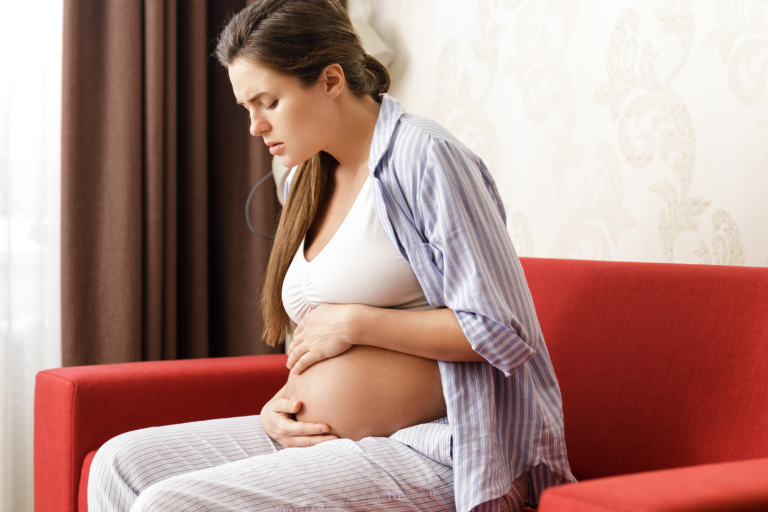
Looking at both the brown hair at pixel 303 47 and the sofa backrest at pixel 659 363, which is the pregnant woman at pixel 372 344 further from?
the sofa backrest at pixel 659 363

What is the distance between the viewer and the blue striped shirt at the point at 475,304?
2.85 ft

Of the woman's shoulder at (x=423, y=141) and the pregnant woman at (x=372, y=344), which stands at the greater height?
the woman's shoulder at (x=423, y=141)

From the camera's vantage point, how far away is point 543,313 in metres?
1.30

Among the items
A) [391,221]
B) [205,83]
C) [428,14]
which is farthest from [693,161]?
[205,83]

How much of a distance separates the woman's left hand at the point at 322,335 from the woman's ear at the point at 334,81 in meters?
0.35

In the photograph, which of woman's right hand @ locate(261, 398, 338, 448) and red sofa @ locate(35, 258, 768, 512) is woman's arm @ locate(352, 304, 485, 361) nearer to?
woman's right hand @ locate(261, 398, 338, 448)

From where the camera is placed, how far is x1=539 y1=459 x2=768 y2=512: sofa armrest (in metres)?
0.51

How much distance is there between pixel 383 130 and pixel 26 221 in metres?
1.39

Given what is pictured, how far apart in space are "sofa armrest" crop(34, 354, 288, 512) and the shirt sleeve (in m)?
0.70

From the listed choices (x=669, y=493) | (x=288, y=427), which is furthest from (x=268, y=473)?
Result: (x=669, y=493)

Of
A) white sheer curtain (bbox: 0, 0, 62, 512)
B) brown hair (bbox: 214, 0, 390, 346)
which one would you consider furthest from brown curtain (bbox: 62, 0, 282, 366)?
brown hair (bbox: 214, 0, 390, 346)

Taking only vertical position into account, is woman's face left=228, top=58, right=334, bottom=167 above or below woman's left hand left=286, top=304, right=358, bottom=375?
above

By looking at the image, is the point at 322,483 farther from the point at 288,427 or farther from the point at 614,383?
the point at 614,383

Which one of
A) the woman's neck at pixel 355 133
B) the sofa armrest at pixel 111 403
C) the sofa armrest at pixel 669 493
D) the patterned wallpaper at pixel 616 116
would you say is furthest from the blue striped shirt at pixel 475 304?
the sofa armrest at pixel 111 403
